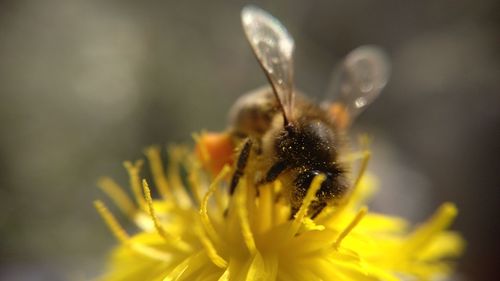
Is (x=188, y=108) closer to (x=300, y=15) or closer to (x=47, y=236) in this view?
(x=47, y=236)

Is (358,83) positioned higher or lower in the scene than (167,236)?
higher

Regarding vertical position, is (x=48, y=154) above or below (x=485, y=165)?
above

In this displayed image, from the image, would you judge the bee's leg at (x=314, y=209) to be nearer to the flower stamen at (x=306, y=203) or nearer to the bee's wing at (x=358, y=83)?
the flower stamen at (x=306, y=203)

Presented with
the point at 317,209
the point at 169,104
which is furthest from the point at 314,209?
the point at 169,104

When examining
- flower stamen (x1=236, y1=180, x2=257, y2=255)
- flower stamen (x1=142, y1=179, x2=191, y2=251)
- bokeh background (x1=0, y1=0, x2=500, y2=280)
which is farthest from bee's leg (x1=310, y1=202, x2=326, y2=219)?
bokeh background (x1=0, y1=0, x2=500, y2=280)

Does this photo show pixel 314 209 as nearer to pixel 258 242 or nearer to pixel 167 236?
pixel 258 242

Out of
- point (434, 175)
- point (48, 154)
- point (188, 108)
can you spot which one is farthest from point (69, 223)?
point (434, 175)
